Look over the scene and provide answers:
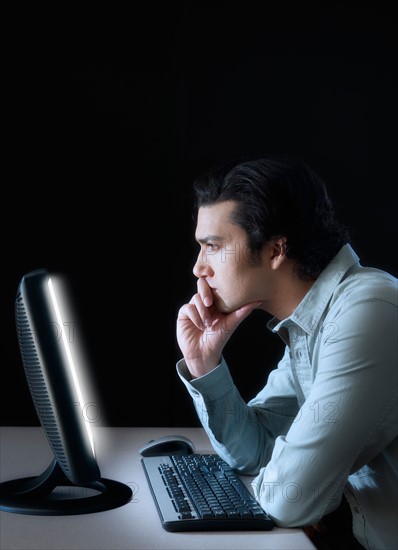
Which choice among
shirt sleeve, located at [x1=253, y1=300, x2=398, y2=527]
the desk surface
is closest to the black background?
the desk surface

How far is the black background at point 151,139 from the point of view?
230 cm

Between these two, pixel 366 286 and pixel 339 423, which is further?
pixel 366 286

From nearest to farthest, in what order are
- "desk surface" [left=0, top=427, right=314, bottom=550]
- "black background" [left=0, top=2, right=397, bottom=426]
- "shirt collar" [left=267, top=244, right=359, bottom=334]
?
"desk surface" [left=0, top=427, right=314, bottom=550] < "shirt collar" [left=267, top=244, right=359, bottom=334] < "black background" [left=0, top=2, right=397, bottom=426]

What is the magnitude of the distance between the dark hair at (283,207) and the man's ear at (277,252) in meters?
0.01

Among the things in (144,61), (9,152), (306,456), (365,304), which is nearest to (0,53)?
(9,152)

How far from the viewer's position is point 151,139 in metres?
2.33

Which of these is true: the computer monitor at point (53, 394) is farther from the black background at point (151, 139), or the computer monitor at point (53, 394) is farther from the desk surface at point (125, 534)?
the black background at point (151, 139)

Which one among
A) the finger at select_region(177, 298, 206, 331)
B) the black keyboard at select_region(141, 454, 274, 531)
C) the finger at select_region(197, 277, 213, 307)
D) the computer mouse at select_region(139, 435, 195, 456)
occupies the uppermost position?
the finger at select_region(197, 277, 213, 307)

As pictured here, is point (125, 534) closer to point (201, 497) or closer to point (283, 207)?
point (201, 497)

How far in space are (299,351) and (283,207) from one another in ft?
1.15

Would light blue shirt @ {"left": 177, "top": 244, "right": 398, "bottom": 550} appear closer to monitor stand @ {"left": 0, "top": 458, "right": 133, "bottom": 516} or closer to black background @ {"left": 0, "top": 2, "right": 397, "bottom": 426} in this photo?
monitor stand @ {"left": 0, "top": 458, "right": 133, "bottom": 516}

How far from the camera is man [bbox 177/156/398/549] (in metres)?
1.32

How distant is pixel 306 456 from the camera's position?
131cm

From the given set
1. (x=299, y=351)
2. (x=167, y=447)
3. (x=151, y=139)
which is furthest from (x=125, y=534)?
(x=151, y=139)
